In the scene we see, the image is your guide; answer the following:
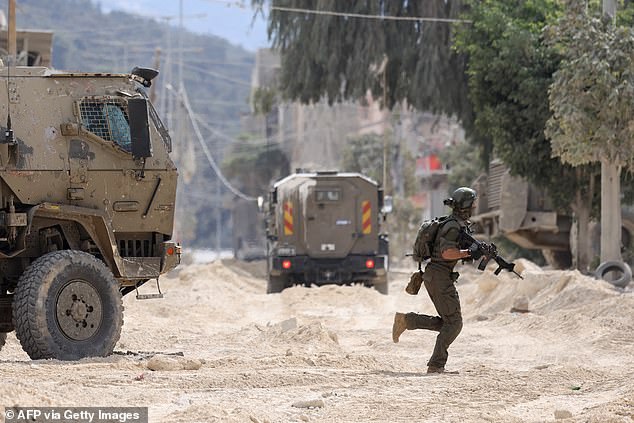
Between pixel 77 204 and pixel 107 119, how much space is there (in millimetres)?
926

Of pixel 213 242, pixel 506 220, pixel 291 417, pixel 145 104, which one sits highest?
pixel 145 104

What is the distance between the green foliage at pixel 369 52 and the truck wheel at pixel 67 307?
2522 cm

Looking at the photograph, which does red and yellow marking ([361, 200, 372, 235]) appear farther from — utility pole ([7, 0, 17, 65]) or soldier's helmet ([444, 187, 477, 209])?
soldier's helmet ([444, 187, 477, 209])

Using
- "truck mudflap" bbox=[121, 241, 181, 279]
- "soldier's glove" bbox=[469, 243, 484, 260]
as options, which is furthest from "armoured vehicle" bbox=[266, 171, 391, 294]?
"soldier's glove" bbox=[469, 243, 484, 260]

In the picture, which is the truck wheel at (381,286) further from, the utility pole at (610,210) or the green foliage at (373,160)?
the green foliage at (373,160)

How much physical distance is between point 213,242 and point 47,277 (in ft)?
496

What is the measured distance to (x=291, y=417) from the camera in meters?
8.53

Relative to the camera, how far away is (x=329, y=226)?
86.0ft

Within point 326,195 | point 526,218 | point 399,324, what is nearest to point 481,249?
point 399,324

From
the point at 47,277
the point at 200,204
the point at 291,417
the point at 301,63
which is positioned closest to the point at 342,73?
the point at 301,63

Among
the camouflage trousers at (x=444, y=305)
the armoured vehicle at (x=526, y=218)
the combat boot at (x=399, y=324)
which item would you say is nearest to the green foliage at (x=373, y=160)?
the armoured vehicle at (x=526, y=218)

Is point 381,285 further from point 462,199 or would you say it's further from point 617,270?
point 462,199

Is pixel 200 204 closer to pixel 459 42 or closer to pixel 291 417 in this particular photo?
pixel 459 42

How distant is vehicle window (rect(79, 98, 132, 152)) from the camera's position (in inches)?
499
